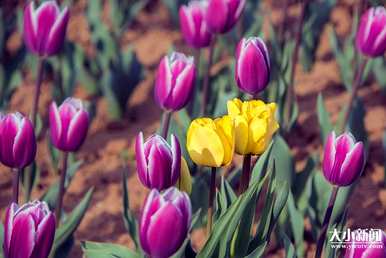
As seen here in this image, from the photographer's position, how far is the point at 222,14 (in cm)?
253

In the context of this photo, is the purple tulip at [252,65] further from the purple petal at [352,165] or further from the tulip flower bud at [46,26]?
the tulip flower bud at [46,26]

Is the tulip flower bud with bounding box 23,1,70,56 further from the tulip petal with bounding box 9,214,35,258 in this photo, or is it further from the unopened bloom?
the tulip petal with bounding box 9,214,35,258

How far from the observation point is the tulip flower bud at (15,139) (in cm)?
201

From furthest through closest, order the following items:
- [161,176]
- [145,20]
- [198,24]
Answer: [145,20]
[198,24]
[161,176]

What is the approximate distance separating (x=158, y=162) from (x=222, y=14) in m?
0.85

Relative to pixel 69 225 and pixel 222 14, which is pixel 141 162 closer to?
pixel 69 225

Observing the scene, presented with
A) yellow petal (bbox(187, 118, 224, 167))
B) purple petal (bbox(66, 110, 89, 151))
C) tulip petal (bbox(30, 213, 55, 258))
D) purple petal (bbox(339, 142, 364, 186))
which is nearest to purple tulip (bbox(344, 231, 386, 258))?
purple petal (bbox(339, 142, 364, 186))

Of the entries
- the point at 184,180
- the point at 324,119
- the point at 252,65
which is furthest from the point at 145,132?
the point at 184,180

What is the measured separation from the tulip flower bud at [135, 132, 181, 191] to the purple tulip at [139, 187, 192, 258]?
0.54ft

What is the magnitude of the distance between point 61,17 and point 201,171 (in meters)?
0.65

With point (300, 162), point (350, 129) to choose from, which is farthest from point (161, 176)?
point (300, 162)

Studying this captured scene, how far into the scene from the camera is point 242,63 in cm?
215

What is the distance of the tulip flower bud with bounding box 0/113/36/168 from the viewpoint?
2.01 m

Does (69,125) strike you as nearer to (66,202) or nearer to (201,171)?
(201,171)
